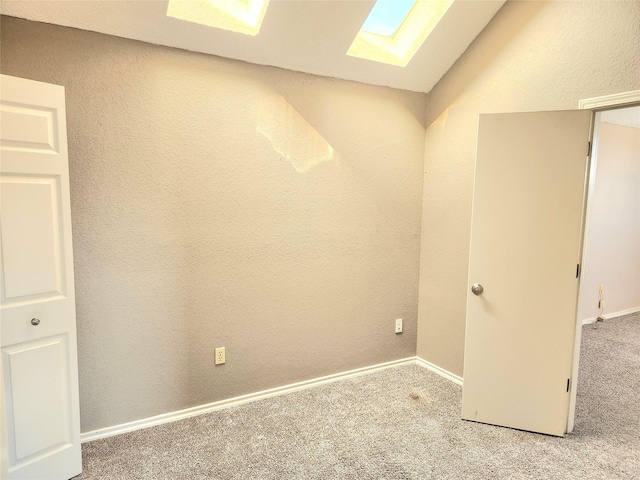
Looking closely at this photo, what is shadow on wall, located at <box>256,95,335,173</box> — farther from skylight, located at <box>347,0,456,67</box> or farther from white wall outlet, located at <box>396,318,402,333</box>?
white wall outlet, located at <box>396,318,402,333</box>

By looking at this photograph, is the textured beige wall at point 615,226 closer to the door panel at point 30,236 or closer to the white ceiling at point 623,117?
the white ceiling at point 623,117

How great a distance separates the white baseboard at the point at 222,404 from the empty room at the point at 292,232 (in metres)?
0.01

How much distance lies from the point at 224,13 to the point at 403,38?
52.1 inches

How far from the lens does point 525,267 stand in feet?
7.07

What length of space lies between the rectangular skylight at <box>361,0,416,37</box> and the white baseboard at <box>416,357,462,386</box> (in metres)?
2.65

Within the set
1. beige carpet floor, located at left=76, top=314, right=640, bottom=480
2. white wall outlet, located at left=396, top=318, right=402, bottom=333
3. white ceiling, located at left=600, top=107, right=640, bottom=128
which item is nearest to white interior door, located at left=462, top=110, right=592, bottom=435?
beige carpet floor, located at left=76, top=314, right=640, bottom=480

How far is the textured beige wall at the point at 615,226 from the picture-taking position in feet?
14.4

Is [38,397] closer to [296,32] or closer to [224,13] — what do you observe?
[224,13]

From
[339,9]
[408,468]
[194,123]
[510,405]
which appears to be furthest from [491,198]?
[194,123]

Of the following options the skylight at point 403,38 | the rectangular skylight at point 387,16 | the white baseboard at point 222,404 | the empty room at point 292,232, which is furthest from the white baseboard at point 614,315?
the rectangular skylight at point 387,16

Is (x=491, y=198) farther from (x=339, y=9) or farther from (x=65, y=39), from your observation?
(x=65, y=39)

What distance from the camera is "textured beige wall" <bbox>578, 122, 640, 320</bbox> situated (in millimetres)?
4383

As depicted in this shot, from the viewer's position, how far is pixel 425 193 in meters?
3.02

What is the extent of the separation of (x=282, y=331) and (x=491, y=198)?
1654 mm
